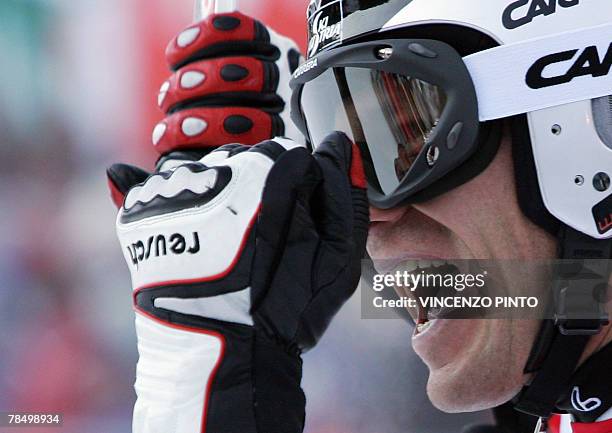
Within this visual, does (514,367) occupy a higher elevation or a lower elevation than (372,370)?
higher

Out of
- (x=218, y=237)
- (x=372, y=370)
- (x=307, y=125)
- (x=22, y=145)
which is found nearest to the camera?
(x=218, y=237)

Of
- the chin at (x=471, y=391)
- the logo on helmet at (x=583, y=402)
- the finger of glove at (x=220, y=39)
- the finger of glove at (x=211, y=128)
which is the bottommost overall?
the logo on helmet at (x=583, y=402)

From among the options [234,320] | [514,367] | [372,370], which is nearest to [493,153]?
[514,367]

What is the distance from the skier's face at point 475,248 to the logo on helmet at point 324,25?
0.23 meters

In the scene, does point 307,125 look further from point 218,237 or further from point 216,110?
point 218,237

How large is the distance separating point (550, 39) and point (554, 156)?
0.13m

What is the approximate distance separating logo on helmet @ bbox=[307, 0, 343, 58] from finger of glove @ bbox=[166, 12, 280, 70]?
0.23 metres

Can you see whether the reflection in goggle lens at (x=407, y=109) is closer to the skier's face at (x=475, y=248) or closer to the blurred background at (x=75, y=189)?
the skier's face at (x=475, y=248)

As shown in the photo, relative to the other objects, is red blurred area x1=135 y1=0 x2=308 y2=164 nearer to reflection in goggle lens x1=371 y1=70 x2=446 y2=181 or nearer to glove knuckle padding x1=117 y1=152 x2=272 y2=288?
reflection in goggle lens x1=371 y1=70 x2=446 y2=181

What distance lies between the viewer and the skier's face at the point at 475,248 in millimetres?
935

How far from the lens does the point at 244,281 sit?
2.50ft

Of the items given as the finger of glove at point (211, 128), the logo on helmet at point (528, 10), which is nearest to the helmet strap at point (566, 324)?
the logo on helmet at point (528, 10)

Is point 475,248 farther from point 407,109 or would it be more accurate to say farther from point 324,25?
point 324,25

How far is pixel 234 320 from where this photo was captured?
2.53ft
